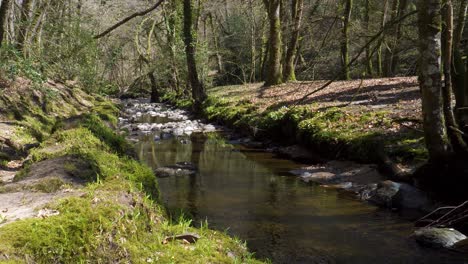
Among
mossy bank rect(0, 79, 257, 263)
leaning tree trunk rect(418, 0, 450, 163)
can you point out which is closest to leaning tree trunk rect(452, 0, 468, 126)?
leaning tree trunk rect(418, 0, 450, 163)

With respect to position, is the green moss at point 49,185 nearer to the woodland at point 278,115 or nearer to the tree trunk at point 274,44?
the woodland at point 278,115

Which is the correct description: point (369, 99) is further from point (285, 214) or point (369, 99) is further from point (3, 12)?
point (3, 12)

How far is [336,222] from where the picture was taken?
757cm

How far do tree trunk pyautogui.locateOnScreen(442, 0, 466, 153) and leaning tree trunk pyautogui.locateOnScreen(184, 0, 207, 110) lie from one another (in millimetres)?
18311

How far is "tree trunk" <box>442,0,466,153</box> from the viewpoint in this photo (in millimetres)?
7078

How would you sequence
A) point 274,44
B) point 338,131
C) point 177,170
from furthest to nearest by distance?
point 274,44
point 338,131
point 177,170

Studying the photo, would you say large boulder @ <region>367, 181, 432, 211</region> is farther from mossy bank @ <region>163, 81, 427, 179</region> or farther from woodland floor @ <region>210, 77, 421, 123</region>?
woodland floor @ <region>210, 77, 421, 123</region>

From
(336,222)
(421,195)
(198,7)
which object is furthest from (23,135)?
(198,7)

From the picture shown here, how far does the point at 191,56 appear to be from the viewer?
2502cm

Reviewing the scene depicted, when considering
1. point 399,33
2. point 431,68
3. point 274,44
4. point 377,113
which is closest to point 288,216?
point 431,68

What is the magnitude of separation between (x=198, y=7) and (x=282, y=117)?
18142 millimetres

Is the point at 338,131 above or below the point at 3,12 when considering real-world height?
below

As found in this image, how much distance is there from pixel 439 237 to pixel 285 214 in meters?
2.61

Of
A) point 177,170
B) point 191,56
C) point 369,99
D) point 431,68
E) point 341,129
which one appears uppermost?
point 191,56
